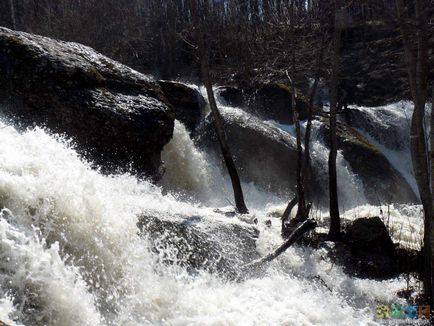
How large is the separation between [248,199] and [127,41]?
1272 cm

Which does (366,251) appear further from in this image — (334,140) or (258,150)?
(258,150)

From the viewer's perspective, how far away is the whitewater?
13.6 feet

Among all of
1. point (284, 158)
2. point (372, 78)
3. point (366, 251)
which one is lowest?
point (366, 251)

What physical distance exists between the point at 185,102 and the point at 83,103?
6.01 m

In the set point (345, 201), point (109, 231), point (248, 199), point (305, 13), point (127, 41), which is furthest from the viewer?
point (127, 41)

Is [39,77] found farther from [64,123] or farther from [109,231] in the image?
[109,231]

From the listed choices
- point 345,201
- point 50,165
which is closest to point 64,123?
point 50,165

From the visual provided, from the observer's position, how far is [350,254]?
868 centimetres

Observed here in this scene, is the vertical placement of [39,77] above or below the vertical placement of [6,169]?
above

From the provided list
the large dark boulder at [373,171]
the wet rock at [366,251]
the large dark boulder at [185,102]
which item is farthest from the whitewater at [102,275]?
the large dark boulder at [373,171]

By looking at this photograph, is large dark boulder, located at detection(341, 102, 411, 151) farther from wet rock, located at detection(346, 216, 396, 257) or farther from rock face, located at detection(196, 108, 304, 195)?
wet rock, located at detection(346, 216, 396, 257)

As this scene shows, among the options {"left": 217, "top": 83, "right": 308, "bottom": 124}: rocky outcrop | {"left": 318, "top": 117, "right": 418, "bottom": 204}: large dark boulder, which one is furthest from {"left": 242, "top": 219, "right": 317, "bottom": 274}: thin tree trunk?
{"left": 217, "top": 83, "right": 308, "bottom": 124}: rocky outcrop

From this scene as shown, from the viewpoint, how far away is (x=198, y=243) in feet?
21.8

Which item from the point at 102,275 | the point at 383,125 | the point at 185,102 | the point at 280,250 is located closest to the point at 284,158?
the point at 185,102
